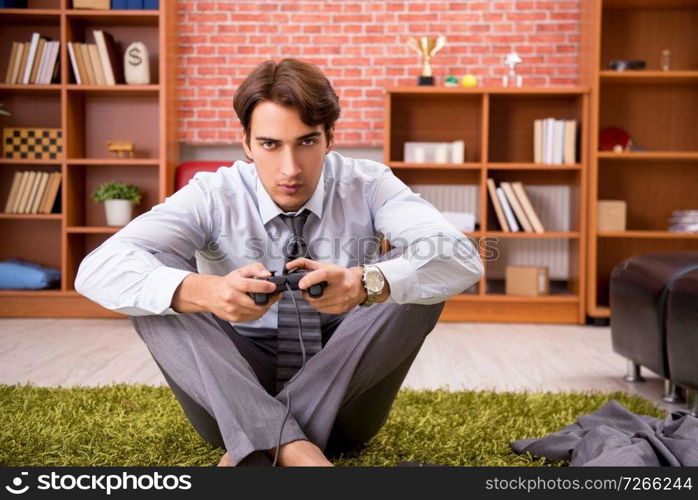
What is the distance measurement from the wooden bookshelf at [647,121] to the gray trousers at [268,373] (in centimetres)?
344

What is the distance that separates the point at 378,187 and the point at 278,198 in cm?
28

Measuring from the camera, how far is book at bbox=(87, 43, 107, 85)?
4.70 m

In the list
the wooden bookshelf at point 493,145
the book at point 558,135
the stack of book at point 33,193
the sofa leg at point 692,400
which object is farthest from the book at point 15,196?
the sofa leg at point 692,400

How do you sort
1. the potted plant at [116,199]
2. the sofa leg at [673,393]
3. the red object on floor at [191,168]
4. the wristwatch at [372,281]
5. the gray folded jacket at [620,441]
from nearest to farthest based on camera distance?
the wristwatch at [372,281]
the gray folded jacket at [620,441]
the sofa leg at [673,393]
the red object on floor at [191,168]
the potted plant at [116,199]

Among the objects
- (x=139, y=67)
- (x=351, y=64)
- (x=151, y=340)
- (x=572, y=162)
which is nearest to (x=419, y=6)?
(x=351, y=64)

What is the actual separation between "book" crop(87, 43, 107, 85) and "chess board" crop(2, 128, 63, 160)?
0.42 metres

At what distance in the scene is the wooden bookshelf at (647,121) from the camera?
486 centimetres

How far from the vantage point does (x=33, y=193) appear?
4.73 m

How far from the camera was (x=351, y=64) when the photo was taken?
502 centimetres

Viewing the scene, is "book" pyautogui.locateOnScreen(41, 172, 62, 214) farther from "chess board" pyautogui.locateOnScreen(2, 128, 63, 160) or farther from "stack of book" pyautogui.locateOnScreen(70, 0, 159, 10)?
"stack of book" pyautogui.locateOnScreen(70, 0, 159, 10)

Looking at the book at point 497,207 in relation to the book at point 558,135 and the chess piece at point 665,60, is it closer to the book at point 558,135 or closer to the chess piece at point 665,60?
the book at point 558,135

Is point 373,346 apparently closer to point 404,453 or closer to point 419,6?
point 404,453

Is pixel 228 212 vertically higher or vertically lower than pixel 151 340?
Answer: higher

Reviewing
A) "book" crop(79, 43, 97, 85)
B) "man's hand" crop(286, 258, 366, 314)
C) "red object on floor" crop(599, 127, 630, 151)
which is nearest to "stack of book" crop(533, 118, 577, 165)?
"red object on floor" crop(599, 127, 630, 151)
